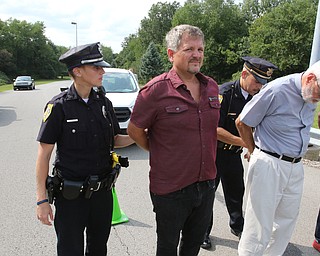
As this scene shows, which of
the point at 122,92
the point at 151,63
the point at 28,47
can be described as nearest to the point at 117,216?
the point at 122,92

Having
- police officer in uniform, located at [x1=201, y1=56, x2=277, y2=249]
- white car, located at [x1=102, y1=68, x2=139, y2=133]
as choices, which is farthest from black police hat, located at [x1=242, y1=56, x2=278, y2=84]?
white car, located at [x1=102, y1=68, x2=139, y2=133]

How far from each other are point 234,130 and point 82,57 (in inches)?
67.4

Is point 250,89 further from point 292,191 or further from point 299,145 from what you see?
point 292,191

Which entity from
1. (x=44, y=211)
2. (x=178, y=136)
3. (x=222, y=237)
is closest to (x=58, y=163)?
(x=44, y=211)

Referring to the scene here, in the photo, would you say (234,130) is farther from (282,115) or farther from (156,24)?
(156,24)

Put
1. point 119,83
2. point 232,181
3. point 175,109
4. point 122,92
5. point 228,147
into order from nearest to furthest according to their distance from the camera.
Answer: point 175,109 → point 228,147 → point 232,181 → point 122,92 → point 119,83

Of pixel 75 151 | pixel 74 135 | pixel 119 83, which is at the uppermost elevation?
pixel 119 83

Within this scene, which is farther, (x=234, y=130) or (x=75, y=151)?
(x=234, y=130)

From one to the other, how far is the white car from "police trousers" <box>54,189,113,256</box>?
15.1ft

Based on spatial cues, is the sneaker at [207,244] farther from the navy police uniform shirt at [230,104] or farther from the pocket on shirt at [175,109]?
the pocket on shirt at [175,109]

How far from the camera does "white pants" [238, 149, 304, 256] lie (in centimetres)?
257

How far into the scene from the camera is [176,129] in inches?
81.8

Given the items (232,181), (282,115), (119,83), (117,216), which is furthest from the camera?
(119,83)

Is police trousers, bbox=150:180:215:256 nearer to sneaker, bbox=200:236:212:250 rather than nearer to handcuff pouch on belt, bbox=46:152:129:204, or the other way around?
handcuff pouch on belt, bbox=46:152:129:204
